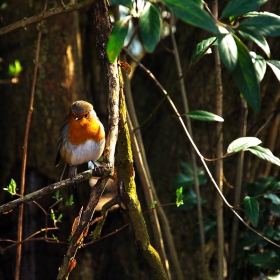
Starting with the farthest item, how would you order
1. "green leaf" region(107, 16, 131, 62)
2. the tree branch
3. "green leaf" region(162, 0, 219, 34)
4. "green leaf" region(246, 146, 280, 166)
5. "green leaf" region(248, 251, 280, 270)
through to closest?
"green leaf" region(248, 251, 280, 270) → "green leaf" region(246, 146, 280, 166) → the tree branch → "green leaf" region(107, 16, 131, 62) → "green leaf" region(162, 0, 219, 34)

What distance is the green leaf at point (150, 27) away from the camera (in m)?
0.96

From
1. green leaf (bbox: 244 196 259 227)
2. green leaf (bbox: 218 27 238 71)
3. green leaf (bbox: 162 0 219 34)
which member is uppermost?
green leaf (bbox: 162 0 219 34)

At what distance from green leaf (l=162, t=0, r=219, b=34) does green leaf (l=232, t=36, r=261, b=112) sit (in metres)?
0.19

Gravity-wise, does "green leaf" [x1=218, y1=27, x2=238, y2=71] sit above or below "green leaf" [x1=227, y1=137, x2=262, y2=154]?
above

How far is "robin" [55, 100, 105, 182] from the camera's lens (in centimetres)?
231

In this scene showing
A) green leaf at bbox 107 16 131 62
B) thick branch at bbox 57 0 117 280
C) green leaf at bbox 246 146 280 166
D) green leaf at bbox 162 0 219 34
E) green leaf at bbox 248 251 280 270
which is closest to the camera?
green leaf at bbox 162 0 219 34

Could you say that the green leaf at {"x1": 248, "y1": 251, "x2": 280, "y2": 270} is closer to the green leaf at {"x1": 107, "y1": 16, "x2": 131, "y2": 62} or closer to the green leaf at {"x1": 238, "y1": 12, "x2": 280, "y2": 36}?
the green leaf at {"x1": 238, "y1": 12, "x2": 280, "y2": 36}

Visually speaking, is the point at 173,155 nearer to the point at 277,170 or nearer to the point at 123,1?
the point at 277,170

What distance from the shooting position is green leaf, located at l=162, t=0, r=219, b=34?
3.10ft

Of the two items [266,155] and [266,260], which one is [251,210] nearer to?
[266,155]

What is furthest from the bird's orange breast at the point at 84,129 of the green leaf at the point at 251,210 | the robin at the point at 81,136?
the green leaf at the point at 251,210

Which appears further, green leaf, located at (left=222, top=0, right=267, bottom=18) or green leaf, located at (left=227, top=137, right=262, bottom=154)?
green leaf, located at (left=227, top=137, right=262, bottom=154)

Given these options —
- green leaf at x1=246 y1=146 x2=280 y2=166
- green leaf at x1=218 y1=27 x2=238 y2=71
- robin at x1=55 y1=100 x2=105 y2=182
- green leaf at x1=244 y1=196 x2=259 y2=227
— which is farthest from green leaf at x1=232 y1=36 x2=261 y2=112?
robin at x1=55 y1=100 x2=105 y2=182

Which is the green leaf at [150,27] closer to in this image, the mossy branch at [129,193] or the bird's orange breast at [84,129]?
the mossy branch at [129,193]
